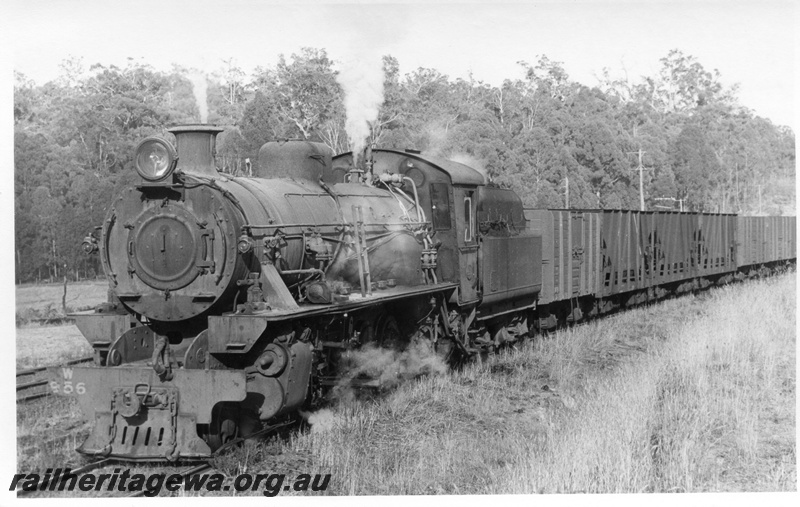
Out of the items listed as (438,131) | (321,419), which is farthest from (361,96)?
(438,131)

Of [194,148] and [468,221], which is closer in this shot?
[194,148]

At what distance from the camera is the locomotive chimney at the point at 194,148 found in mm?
9031

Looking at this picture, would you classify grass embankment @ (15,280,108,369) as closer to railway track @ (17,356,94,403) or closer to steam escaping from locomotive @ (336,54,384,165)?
railway track @ (17,356,94,403)

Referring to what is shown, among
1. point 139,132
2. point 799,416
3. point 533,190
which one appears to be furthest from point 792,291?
point 139,132

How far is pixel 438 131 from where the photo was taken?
30.0 meters

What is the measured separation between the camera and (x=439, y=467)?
7781mm

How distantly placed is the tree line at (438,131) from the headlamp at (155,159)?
3.64 feet

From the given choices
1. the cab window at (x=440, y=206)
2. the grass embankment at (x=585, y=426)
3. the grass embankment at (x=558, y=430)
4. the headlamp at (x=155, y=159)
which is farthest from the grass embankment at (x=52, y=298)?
the headlamp at (x=155, y=159)

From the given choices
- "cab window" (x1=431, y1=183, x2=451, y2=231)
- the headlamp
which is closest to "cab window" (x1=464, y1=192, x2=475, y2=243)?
"cab window" (x1=431, y1=183, x2=451, y2=231)

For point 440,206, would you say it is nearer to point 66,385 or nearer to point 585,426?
point 585,426

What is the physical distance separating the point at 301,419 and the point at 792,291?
17.9 metres

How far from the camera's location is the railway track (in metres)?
10.4

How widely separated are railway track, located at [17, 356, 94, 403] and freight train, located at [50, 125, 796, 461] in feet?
6.70

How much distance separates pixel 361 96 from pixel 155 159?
4346 millimetres
